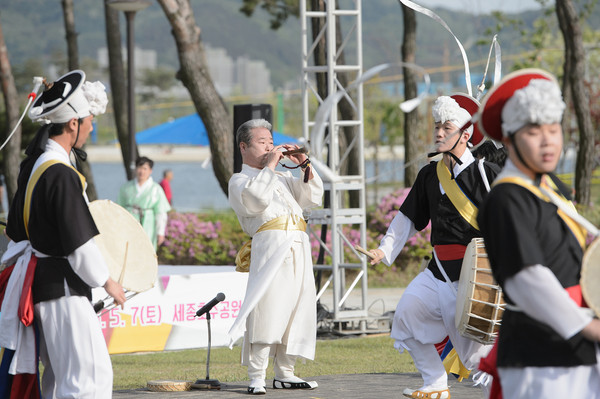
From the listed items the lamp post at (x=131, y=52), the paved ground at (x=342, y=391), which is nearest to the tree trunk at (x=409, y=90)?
the lamp post at (x=131, y=52)

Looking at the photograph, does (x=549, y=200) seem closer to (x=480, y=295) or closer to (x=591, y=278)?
(x=591, y=278)

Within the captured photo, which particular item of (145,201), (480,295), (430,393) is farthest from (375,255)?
(145,201)

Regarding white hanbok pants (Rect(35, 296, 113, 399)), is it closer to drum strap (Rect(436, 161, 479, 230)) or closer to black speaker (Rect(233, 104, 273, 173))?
drum strap (Rect(436, 161, 479, 230))

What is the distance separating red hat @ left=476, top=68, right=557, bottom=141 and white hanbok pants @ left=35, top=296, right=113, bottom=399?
2192 millimetres

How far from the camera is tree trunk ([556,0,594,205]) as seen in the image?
59.9 ft


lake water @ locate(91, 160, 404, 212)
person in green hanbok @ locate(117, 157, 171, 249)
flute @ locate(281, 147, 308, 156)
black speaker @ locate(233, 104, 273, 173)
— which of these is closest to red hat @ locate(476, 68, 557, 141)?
flute @ locate(281, 147, 308, 156)

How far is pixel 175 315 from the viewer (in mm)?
10078

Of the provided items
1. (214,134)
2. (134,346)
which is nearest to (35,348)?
(134,346)

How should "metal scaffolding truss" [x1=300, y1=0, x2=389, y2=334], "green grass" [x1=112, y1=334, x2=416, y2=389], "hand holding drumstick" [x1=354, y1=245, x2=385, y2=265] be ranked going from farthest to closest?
1. "metal scaffolding truss" [x1=300, y1=0, x2=389, y2=334]
2. "green grass" [x1=112, y1=334, x2=416, y2=389]
3. "hand holding drumstick" [x1=354, y1=245, x2=385, y2=265]

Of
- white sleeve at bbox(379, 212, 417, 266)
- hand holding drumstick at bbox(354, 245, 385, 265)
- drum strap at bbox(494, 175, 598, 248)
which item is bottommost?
hand holding drumstick at bbox(354, 245, 385, 265)

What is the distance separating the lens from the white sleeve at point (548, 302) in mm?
3480

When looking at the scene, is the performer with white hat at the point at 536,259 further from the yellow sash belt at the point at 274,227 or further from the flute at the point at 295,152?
the yellow sash belt at the point at 274,227

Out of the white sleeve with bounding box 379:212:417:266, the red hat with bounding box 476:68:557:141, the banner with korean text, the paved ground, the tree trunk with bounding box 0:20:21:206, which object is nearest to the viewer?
the red hat with bounding box 476:68:557:141

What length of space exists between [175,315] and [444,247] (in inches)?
171
